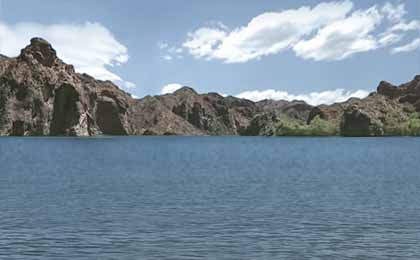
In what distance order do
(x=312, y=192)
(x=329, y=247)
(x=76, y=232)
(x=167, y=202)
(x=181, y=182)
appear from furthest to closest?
(x=181, y=182) < (x=312, y=192) < (x=167, y=202) < (x=76, y=232) < (x=329, y=247)

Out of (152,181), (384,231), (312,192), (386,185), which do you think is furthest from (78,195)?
(386,185)

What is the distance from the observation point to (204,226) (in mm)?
34312

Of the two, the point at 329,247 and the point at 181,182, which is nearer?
the point at 329,247

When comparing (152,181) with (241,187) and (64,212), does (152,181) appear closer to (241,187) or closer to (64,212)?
(241,187)

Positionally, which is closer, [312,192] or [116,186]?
[312,192]

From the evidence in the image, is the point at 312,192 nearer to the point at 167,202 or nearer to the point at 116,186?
the point at 167,202

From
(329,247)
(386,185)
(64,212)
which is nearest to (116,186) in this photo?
(64,212)

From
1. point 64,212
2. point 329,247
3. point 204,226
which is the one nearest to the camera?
point 329,247

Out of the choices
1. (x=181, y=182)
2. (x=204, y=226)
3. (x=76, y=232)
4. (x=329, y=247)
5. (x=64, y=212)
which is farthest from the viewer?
(x=181, y=182)

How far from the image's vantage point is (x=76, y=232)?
3225cm

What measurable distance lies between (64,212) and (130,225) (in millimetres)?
7673

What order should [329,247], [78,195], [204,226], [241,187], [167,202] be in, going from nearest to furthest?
[329,247], [204,226], [167,202], [78,195], [241,187]

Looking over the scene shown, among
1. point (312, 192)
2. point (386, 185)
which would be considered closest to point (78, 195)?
point (312, 192)

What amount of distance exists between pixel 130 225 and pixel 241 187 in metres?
27.0
